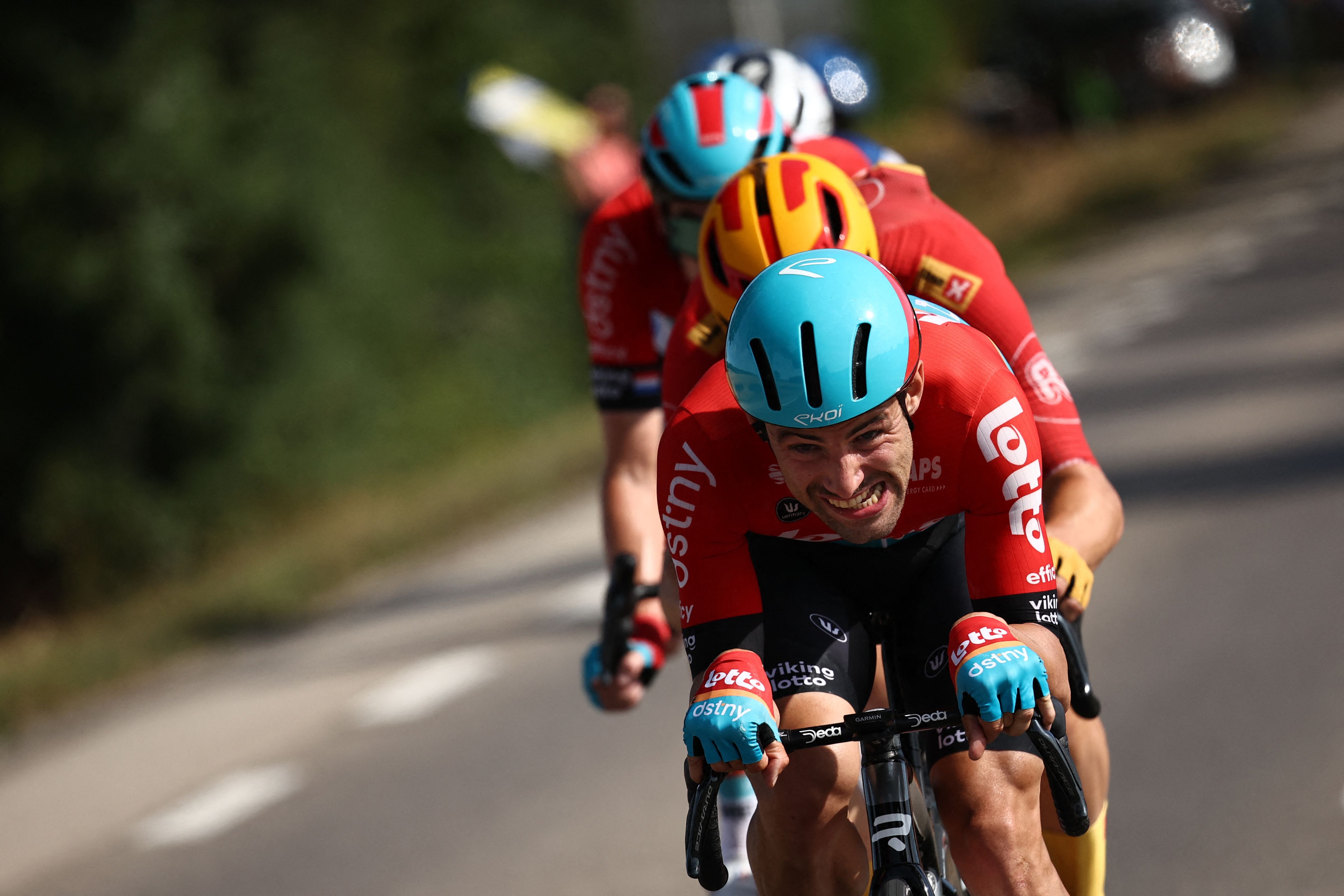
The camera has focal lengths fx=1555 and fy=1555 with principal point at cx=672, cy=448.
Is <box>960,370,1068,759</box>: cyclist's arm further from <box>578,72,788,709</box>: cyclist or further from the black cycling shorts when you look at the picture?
<box>578,72,788,709</box>: cyclist

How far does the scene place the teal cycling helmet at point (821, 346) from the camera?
9.10 ft

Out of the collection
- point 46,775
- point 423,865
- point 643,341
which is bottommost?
point 423,865

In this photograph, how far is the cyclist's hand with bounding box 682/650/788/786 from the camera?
8.96 ft

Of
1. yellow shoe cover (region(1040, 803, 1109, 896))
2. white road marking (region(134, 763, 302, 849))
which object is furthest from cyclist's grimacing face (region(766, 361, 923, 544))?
white road marking (region(134, 763, 302, 849))

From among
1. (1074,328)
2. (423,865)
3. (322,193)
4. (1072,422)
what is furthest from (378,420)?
(1072,422)

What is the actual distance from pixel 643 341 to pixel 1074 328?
31.0 ft

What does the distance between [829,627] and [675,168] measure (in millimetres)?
1495

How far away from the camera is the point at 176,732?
Result: 27.1 ft

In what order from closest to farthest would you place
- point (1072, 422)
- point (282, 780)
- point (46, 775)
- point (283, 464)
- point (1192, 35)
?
point (1072, 422) → point (282, 780) → point (46, 775) → point (283, 464) → point (1192, 35)

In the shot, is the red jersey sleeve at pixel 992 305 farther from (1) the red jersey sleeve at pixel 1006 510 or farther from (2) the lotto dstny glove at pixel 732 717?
(2) the lotto dstny glove at pixel 732 717

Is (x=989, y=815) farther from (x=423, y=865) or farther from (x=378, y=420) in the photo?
(x=378, y=420)

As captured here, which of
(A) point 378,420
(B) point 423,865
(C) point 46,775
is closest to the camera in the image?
(B) point 423,865

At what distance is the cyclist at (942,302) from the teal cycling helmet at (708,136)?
0.47 meters

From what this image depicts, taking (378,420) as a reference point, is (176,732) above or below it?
below
